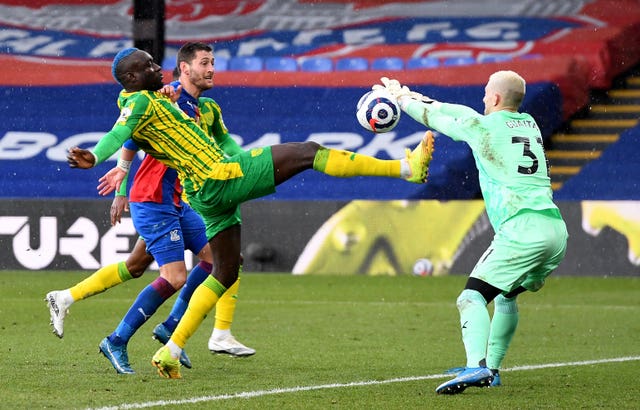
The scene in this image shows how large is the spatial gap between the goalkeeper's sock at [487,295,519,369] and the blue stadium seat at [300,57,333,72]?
52.2ft

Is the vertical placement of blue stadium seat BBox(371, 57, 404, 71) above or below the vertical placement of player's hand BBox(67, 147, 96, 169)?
below

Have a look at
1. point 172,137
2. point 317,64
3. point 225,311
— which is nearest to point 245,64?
point 317,64

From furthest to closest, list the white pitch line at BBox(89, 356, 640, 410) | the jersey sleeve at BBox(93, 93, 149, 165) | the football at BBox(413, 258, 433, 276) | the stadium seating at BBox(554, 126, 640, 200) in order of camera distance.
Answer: the stadium seating at BBox(554, 126, 640, 200), the football at BBox(413, 258, 433, 276), the jersey sleeve at BBox(93, 93, 149, 165), the white pitch line at BBox(89, 356, 640, 410)

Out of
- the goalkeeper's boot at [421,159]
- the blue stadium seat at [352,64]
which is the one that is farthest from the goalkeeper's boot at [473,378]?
the blue stadium seat at [352,64]

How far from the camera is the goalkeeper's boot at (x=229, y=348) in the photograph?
26.8 feet

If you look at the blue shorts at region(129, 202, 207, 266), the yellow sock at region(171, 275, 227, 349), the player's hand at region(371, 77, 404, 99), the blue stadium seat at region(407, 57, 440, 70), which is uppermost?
the player's hand at region(371, 77, 404, 99)

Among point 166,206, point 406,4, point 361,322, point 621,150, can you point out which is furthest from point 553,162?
point 166,206

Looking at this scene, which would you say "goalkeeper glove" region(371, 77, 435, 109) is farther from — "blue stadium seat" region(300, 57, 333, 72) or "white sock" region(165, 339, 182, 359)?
"blue stadium seat" region(300, 57, 333, 72)

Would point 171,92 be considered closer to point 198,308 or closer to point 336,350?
point 198,308

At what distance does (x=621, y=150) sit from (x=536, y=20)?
590 cm

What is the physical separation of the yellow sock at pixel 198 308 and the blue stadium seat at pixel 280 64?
619 inches

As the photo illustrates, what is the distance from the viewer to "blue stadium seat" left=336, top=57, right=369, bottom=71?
22.4m

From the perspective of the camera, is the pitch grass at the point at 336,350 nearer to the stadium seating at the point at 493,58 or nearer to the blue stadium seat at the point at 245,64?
the stadium seating at the point at 493,58

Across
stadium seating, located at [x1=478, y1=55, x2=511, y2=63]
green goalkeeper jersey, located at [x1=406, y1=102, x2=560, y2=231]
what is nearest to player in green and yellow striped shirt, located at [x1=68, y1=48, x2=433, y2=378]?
green goalkeeper jersey, located at [x1=406, y1=102, x2=560, y2=231]
